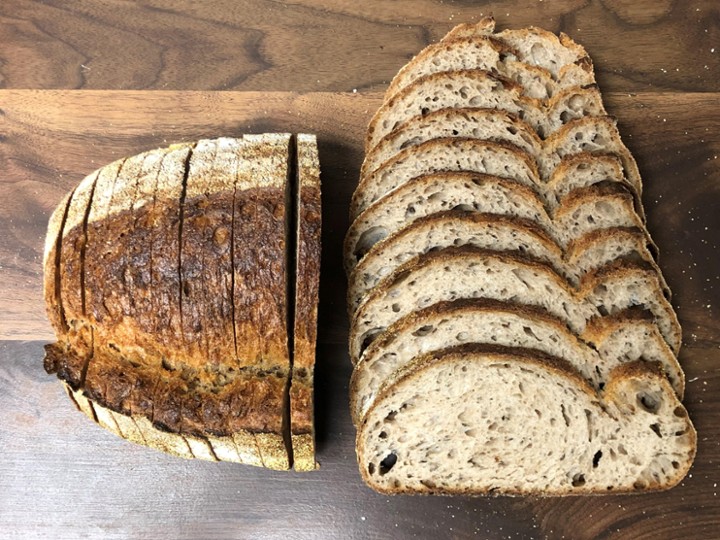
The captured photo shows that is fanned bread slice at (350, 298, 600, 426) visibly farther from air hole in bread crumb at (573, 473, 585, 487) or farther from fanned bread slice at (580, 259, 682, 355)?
air hole in bread crumb at (573, 473, 585, 487)

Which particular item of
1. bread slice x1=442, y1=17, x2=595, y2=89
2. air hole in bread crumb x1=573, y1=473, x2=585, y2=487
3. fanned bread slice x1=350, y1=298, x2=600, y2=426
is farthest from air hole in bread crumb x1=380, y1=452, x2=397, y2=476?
bread slice x1=442, y1=17, x2=595, y2=89

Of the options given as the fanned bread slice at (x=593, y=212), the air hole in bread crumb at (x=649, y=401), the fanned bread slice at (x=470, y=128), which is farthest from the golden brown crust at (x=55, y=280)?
the air hole in bread crumb at (x=649, y=401)

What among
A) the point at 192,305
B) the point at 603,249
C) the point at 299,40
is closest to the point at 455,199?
the point at 603,249

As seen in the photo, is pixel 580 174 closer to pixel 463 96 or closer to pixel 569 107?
pixel 569 107

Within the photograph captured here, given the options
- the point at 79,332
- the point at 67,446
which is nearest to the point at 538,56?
the point at 79,332

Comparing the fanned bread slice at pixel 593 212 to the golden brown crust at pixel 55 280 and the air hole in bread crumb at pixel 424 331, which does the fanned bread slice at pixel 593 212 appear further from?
the golden brown crust at pixel 55 280
